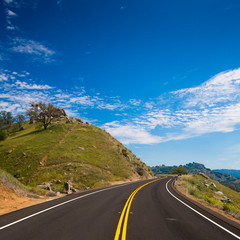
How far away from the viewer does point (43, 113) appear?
2474 inches

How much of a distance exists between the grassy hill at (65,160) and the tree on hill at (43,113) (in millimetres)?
6011

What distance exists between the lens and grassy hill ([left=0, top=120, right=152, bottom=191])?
98.4 feet

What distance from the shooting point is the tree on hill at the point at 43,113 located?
61344 mm

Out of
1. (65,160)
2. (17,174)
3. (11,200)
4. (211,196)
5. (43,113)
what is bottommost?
(211,196)

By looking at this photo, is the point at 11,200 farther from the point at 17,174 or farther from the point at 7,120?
the point at 7,120

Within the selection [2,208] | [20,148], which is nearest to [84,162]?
[20,148]

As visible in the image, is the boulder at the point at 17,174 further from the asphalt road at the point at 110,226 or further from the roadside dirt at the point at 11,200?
the asphalt road at the point at 110,226

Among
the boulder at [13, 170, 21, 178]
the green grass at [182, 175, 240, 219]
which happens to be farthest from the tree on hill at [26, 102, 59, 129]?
the green grass at [182, 175, 240, 219]

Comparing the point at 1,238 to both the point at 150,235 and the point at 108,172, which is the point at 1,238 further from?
the point at 108,172

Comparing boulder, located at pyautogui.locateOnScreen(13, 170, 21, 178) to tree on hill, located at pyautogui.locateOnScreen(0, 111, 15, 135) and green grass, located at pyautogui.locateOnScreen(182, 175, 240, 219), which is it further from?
tree on hill, located at pyautogui.locateOnScreen(0, 111, 15, 135)

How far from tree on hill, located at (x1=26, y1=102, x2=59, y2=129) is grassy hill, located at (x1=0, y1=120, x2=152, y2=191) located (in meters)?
6.01

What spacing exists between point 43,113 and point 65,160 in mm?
32514

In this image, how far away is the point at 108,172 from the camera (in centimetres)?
3856

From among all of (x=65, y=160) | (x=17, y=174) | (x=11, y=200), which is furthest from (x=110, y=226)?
(x=17, y=174)
